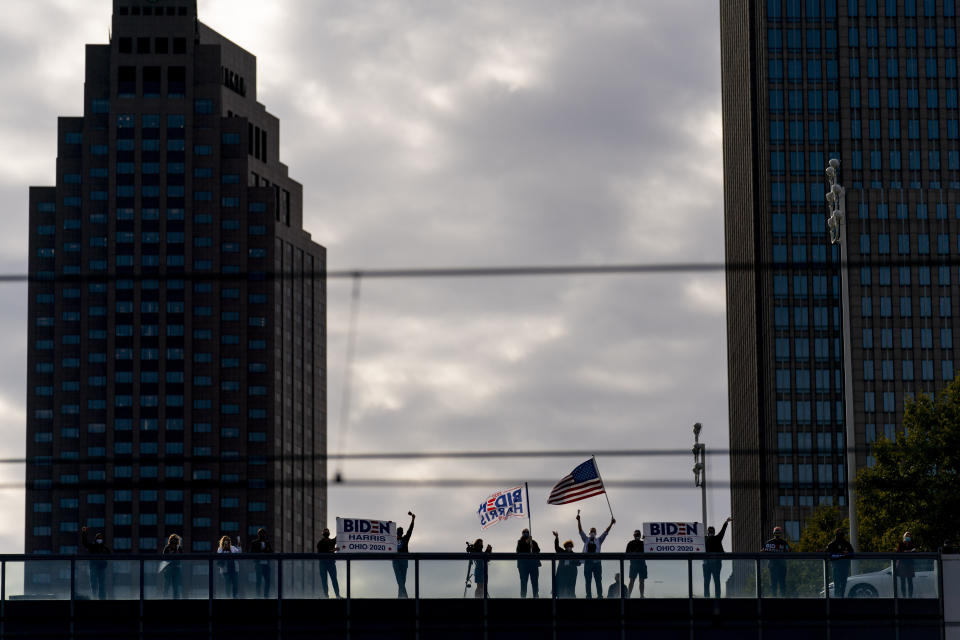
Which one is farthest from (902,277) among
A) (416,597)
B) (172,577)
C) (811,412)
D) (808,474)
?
(172,577)

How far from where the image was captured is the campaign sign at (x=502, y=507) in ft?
158

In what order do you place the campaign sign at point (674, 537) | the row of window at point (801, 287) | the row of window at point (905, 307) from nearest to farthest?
1. the campaign sign at point (674, 537)
2. the row of window at point (905, 307)
3. the row of window at point (801, 287)

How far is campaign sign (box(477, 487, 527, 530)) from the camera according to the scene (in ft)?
158

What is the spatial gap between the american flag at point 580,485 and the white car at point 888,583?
682 centimetres

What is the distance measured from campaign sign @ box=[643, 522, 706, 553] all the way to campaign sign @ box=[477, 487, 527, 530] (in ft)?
12.5

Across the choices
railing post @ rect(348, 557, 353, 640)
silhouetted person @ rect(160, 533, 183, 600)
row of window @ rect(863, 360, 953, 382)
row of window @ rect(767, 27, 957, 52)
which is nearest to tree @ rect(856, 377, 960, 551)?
railing post @ rect(348, 557, 353, 640)

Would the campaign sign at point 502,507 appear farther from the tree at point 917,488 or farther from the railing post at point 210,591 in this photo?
the tree at point 917,488

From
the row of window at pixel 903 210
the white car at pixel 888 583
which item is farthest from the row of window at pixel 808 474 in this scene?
the white car at pixel 888 583

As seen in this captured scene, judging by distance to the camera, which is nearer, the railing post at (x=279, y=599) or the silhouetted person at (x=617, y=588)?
the silhouetted person at (x=617, y=588)

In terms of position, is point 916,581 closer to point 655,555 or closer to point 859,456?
point 655,555

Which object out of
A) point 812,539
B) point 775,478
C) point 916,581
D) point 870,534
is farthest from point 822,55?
point 916,581

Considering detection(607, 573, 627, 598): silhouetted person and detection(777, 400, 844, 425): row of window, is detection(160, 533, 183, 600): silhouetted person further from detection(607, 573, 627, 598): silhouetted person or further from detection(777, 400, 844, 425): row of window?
detection(777, 400, 844, 425): row of window

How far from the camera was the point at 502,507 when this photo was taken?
4841 centimetres
